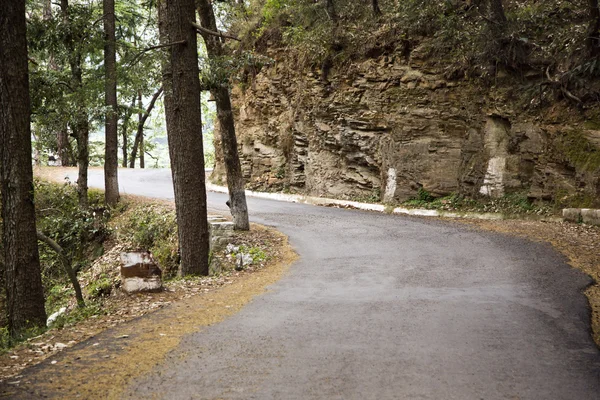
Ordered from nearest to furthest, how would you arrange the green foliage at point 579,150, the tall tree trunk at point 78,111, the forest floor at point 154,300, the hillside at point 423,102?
the forest floor at point 154,300 → the green foliage at point 579,150 → the hillside at point 423,102 → the tall tree trunk at point 78,111

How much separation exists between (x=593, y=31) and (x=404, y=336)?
12587 mm

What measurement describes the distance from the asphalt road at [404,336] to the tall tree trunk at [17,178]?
149 inches

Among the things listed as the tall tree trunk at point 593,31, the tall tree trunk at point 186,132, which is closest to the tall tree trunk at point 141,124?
the tall tree trunk at point 186,132

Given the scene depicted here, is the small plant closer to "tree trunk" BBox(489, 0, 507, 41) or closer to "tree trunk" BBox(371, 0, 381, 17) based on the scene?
"tree trunk" BBox(489, 0, 507, 41)

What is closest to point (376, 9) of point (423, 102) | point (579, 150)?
point (423, 102)

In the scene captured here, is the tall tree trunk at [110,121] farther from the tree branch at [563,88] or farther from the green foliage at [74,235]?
the tree branch at [563,88]

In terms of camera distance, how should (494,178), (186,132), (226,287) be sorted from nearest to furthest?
1. (226,287)
2. (186,132)
3. (494,178)

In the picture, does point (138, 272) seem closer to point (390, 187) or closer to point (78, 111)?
point (78, 111)

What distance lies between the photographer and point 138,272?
27.8ft

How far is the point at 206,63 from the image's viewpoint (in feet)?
40.8

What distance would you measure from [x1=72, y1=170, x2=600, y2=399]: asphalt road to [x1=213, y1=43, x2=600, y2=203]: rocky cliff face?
6.15 m

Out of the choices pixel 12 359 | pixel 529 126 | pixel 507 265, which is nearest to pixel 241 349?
pixel 12 359

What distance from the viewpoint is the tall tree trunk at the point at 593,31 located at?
47.0 ft

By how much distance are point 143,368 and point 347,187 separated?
687 inches
